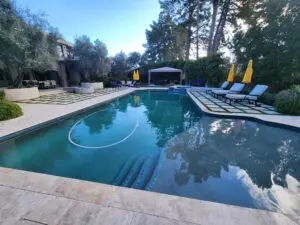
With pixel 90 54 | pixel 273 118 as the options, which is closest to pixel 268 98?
pixel 273 118

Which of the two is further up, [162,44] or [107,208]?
[162,44]

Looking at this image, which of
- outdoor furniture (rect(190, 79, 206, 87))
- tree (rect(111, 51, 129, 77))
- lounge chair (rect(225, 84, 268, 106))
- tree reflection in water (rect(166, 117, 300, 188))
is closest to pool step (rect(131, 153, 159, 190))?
tree reflection in water (rect(166, 117, 300, 188))

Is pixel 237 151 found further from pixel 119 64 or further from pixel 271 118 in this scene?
pixel 119 64

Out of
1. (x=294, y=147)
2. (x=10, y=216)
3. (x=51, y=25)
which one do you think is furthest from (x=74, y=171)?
(x=51, y=25)

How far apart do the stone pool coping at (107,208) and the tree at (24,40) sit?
9.09 meters

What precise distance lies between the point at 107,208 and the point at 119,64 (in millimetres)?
20190

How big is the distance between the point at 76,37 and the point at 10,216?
17385 mm

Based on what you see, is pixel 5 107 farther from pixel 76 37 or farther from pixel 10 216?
pixel 76 37

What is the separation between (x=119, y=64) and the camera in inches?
800

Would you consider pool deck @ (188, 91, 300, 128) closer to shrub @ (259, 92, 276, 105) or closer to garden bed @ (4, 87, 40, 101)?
shrub @ (259, 92, 276, 105)

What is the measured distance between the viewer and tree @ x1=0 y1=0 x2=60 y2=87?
795 cm

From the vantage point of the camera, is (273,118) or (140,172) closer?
(140,172)

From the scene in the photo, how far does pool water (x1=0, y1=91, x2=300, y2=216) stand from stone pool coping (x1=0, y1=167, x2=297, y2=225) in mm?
598

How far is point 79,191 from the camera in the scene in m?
2.18
